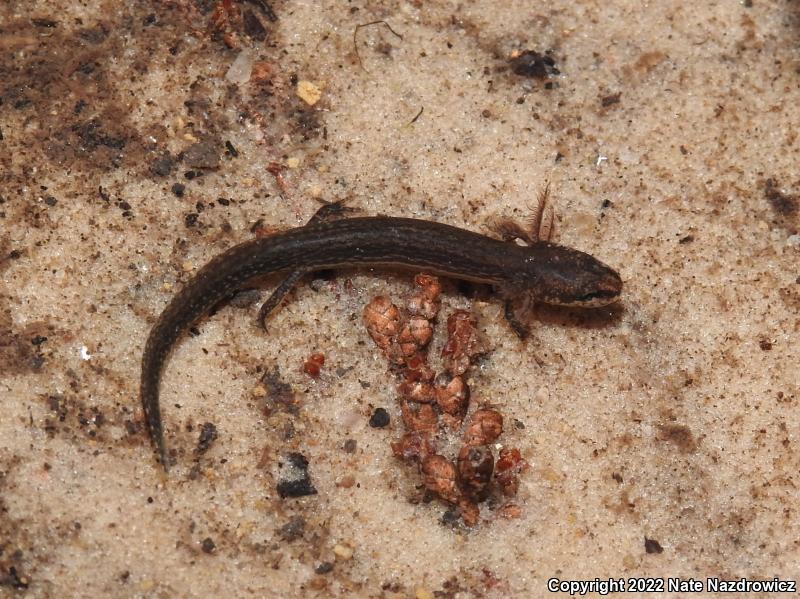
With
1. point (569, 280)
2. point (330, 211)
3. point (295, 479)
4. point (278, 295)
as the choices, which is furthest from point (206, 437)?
point (569, 280)

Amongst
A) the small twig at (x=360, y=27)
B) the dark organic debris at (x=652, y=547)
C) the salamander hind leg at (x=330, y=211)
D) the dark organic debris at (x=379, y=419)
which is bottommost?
the dark organic debris at (x=652, y=547)

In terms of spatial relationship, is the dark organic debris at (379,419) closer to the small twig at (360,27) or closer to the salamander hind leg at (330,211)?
the salamander hind leg at (330,211)

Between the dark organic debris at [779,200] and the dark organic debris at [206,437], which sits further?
the dark organic debris at [779,200]

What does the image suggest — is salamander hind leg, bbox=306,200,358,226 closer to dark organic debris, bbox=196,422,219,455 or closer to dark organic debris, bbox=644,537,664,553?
dark organic debris, bbox=196,422,219,455

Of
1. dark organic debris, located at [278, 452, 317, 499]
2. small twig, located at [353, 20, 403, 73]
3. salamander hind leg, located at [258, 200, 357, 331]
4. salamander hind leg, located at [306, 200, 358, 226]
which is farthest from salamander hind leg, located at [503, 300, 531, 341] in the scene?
small twig, located at [353, 20, 403, 73]

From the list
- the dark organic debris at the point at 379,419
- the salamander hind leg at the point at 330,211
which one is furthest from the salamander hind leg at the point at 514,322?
the salamander hind leg at the point at 330,211

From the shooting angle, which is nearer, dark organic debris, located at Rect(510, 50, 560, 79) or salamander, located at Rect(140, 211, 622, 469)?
salamander, located at Rect(140, 211, 622, 469)
